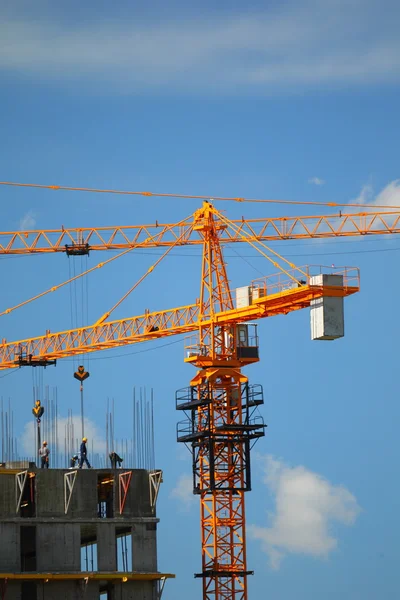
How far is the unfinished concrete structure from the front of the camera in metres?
107

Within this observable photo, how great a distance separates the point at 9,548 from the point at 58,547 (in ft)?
10.5

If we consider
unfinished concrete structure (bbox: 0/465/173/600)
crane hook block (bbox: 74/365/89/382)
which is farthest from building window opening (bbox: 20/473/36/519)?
crane hook block (bbox: 74/365/89/382)

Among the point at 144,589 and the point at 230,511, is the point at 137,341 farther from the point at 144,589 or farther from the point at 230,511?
the point at 144,589

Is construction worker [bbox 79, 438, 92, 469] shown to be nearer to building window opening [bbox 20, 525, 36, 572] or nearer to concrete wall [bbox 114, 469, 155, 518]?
concrete wall [bbox 114, 469, 155, 518]

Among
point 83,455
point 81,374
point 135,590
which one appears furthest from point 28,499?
point 81,374

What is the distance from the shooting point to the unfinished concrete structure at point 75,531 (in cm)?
10694

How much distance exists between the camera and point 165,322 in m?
143

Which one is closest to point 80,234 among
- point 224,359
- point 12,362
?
point 12,362

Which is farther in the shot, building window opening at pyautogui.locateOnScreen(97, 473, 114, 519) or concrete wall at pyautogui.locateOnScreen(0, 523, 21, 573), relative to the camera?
building window opening at pyautogui.locateOnScreen(97, 473, 114, 519)

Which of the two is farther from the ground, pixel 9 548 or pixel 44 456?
pixel 44 456

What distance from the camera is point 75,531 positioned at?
10988 cm

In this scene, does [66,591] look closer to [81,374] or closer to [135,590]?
[135,590]

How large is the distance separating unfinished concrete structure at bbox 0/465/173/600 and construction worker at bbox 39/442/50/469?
2.35 meters

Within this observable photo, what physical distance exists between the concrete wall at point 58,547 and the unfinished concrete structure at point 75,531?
0.06 meters
